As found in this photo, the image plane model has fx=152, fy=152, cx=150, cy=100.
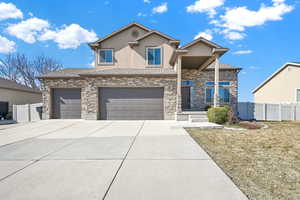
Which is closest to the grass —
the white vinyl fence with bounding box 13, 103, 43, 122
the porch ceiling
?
the porch ceiling

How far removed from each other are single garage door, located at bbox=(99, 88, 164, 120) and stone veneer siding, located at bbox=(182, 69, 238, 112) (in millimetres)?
3247

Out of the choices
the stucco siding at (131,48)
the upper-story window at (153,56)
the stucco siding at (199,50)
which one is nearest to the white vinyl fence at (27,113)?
the stucco siding at (131,48)

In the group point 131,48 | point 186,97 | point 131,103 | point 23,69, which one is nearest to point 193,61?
point 186,97

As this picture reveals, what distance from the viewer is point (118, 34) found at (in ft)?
47.3

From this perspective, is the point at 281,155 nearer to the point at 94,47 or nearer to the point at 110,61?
the point at 110,61

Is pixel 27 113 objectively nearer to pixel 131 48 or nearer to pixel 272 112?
pixel 131 48

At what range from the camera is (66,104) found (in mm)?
12742

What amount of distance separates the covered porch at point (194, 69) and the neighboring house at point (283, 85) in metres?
8.97

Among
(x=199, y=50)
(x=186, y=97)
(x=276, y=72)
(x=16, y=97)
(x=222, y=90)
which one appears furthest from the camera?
(x=276, y=72)

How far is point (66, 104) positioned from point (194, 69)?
11439mm

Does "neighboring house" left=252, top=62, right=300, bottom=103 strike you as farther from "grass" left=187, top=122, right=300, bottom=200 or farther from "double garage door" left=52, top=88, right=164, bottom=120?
"double garage door" left=52, top=88, right=164, bottom=120

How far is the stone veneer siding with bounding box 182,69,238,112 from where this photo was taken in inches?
522

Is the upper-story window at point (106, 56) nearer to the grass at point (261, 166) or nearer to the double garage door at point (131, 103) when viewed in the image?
the double garage door at point (131, 103)

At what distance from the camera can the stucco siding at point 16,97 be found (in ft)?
49.5
